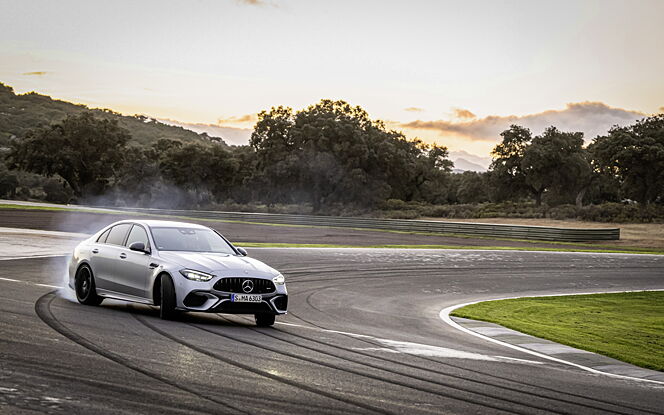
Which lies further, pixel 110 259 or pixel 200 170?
pixel 200 170

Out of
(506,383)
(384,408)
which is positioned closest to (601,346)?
(506,383)

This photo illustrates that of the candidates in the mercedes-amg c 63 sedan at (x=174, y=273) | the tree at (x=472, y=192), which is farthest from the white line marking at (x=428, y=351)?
the tree at (x=472, y=192)

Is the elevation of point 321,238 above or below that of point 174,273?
below

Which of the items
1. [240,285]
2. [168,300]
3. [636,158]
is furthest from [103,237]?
[636,158]

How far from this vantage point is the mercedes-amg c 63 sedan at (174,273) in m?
11.9

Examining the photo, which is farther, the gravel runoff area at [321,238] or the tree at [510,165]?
the tree at [510,165]

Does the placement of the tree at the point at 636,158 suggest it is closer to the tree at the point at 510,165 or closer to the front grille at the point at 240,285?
the tree at the point at 510,165

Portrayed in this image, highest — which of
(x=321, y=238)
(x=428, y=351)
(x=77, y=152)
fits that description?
(x=77, y=152)

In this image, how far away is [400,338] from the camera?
1234 centimetres

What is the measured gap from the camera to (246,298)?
11984 mm

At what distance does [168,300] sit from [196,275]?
55 centimetres

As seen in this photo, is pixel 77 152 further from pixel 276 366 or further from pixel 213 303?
pixel 276 366

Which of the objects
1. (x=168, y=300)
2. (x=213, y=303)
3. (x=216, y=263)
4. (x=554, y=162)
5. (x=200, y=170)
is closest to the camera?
(x=213, y=303)

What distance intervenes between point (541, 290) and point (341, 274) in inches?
226
